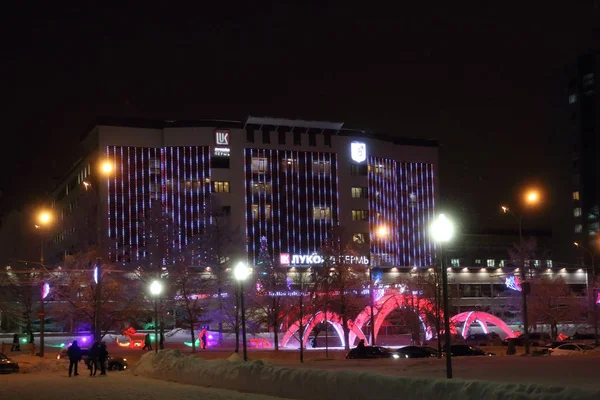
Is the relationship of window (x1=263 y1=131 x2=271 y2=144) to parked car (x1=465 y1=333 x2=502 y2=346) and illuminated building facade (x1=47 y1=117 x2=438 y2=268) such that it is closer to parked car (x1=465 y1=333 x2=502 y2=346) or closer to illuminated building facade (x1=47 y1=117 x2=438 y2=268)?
illuminated building facade (x1=47 y1=117 x2=438 y2=268)

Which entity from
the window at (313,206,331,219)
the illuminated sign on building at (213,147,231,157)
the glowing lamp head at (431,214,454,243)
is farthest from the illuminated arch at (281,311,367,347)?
the window at (313,206,331,219)

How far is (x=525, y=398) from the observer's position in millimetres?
15047

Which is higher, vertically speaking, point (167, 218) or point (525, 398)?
point (167, 218)

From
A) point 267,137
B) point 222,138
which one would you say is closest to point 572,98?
point 267,137

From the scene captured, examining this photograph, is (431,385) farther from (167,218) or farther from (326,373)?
(167,218)

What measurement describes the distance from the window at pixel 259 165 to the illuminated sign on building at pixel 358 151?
15.5 m

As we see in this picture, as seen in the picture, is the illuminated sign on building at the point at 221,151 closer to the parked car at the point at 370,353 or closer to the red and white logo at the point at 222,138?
the red and white logo at the point at 222,138

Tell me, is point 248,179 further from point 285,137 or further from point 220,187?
point 285,137

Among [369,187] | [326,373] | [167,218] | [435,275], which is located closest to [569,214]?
[369,187]

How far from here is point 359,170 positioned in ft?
431

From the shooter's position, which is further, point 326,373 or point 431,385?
point 326,373

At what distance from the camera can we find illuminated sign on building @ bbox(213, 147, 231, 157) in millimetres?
121625

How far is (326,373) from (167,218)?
43.1 metres

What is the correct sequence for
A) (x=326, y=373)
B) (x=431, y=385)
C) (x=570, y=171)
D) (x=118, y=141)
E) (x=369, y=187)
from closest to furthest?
1. (x=431, y=385)
2. (x=326, y=373)
3. (x=118, y=141)
4. (x=369, y=187)
5. (x=570, y=171)
